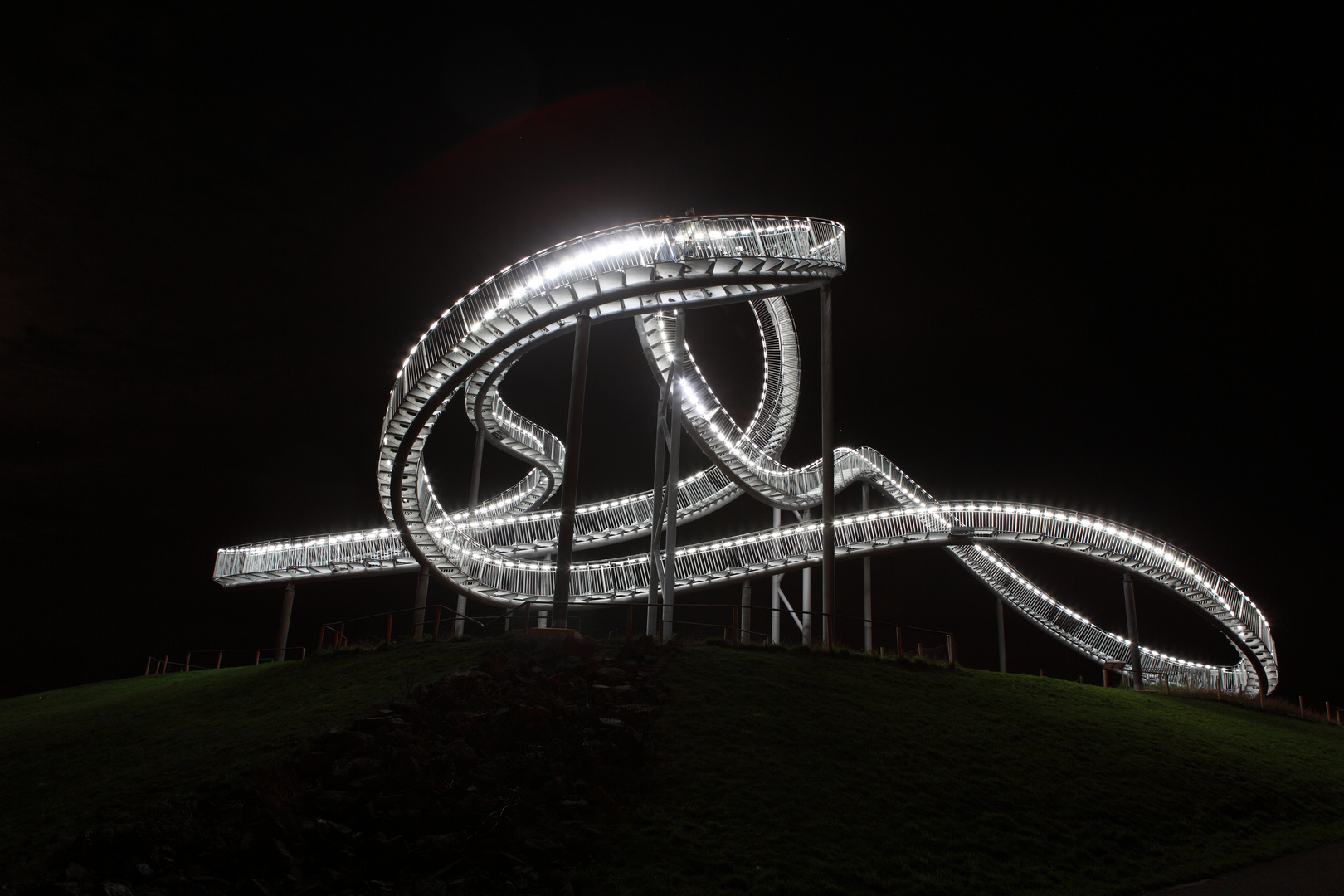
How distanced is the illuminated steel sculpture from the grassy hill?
14.5 feet

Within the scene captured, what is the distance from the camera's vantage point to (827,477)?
21.8m

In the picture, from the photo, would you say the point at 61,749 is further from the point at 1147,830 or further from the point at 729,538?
the point at 729,538

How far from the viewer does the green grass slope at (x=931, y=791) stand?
9.41 metres

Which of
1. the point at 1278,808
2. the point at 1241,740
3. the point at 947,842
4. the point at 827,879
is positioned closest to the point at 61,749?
the point at 827,879

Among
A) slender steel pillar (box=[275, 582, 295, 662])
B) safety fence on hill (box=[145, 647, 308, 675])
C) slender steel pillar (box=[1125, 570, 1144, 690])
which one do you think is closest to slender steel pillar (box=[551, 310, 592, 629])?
safety fence on hill (box=[145, 647, 308, 675])

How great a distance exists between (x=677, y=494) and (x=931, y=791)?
1959 cm

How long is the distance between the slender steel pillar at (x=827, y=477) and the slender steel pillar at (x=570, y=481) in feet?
19.0

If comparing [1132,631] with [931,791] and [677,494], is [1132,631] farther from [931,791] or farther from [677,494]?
[931,791]

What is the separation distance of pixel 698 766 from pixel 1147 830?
6.09 meters

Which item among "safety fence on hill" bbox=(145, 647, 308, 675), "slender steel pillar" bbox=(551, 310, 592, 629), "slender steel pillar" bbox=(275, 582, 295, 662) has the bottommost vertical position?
"safety fence on hill" bbox=(145, 647, 308, 675)

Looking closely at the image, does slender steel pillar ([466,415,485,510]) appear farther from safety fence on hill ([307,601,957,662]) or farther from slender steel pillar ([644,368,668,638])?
slender steel pillar ([644,368,668,638])

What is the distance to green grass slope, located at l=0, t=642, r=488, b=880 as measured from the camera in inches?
408

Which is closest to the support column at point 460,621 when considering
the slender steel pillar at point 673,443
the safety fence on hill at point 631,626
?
the safety fence on hill at point 631,626

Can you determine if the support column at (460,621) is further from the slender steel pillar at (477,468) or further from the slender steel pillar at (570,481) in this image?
the slender steel pillar at (477,468)
